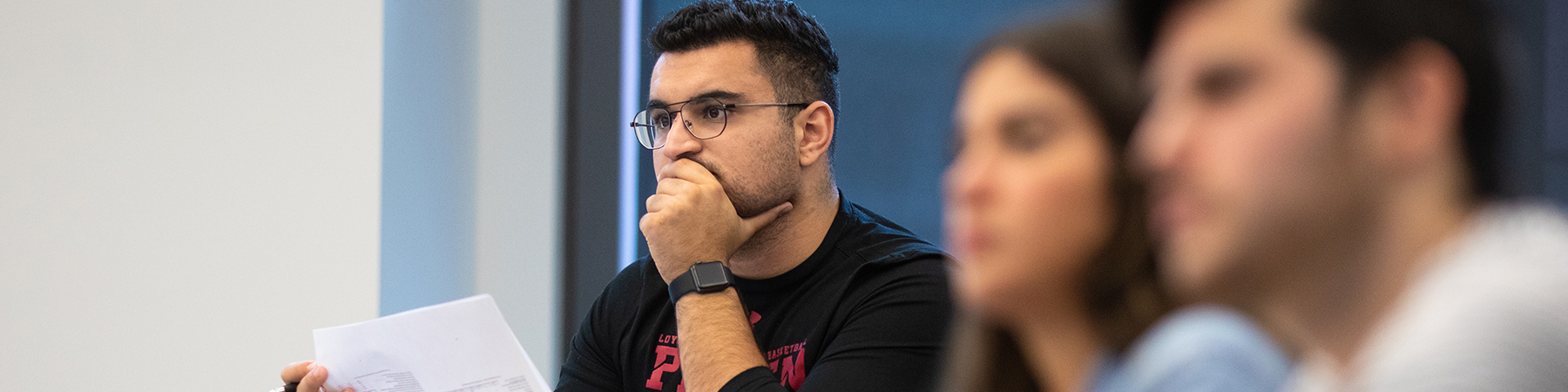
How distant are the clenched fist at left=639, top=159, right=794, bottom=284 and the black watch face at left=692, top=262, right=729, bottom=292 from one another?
0.07ft

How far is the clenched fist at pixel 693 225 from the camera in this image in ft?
4.91

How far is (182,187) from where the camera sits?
2.31 meters

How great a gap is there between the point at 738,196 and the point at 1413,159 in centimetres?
126

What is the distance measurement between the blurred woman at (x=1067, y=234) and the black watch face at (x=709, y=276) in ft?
2.88

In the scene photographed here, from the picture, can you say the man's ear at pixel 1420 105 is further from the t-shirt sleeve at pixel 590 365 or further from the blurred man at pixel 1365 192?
the t-shirt sleeve at pixel 590 365

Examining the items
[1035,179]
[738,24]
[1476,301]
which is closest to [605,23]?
[738,24]

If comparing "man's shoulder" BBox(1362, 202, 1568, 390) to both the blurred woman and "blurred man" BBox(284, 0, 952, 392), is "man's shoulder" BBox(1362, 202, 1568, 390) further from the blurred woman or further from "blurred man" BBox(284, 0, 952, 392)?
"blurred man" BBox(284, 0, 952, 392)

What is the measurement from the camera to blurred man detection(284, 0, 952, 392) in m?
1.36

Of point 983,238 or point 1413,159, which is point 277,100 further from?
point 1413,159

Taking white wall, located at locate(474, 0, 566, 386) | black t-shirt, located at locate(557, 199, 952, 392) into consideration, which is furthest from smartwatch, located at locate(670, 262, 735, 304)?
white wall, located at locate(474, 0, 566, 386)

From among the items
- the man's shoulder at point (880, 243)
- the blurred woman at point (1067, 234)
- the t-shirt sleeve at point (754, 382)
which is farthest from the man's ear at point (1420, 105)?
the man's shoulder at point (880, 243)

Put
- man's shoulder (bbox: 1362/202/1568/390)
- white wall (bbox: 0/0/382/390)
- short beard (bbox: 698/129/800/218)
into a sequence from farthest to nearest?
white wall (bbox: 0/0/382/390), short beard (bbox: 698/129/800/218), man's shoulder (bbox: 1362/202/1568/390)

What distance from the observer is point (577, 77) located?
2525mm

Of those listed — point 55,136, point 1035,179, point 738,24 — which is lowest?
point 55,136
